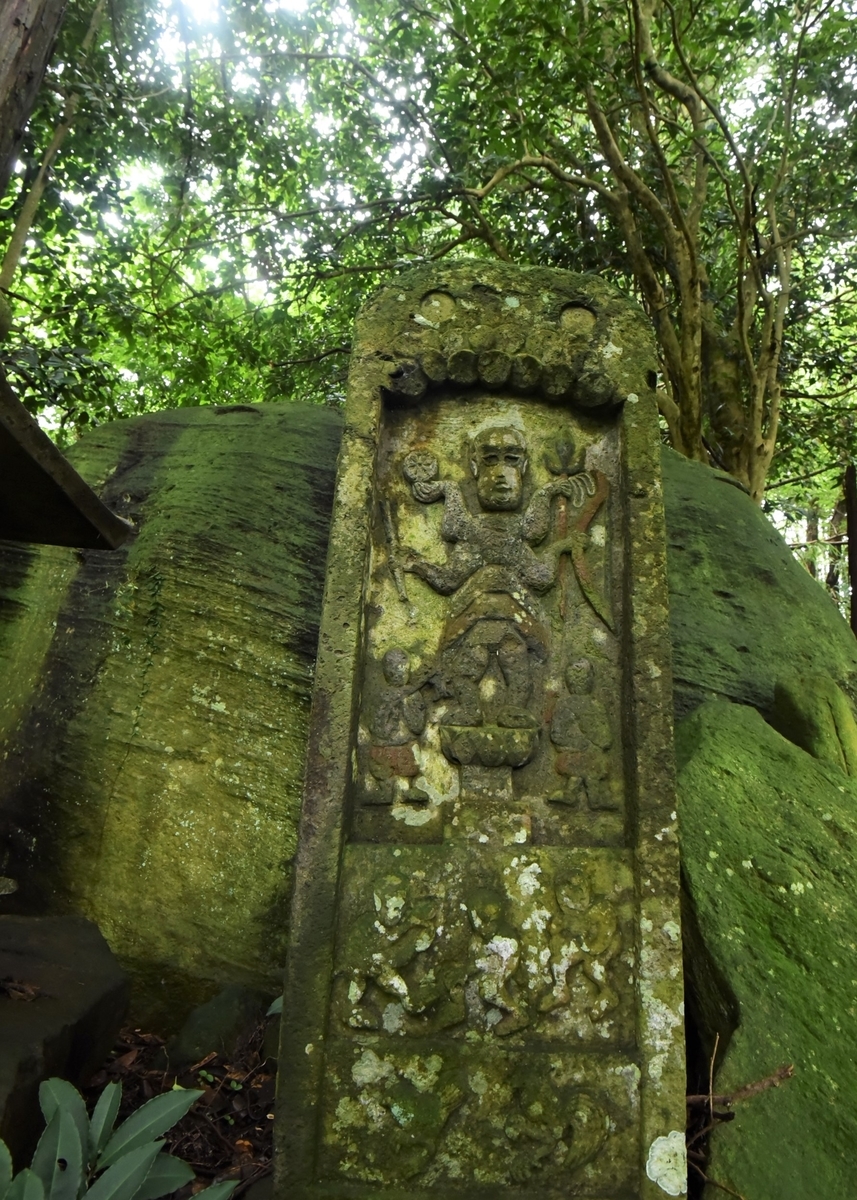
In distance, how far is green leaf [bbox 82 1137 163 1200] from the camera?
84.8 inches

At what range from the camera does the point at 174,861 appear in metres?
3.72

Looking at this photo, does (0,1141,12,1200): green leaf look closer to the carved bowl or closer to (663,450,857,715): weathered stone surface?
the carved bowl

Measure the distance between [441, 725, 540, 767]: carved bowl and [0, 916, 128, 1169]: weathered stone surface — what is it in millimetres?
1539

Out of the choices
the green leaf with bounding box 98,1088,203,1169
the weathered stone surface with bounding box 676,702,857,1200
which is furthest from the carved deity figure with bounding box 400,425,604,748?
the green leaf with bounding box 98,1088,203,1169

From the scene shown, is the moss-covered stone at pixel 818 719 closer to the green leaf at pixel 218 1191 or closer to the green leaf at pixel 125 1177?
the green leaf at pixel 218 1191

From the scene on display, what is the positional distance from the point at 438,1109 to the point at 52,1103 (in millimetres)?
1079

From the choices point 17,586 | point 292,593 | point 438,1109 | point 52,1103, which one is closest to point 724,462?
point 292,593

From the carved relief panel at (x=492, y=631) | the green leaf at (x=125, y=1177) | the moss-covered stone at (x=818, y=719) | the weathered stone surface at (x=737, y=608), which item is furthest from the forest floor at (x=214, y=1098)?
the moss-covered stone at (x=818, y=719)

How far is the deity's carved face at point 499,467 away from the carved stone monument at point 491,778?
0.01m

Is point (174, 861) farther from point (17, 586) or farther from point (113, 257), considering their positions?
point (113, 257)

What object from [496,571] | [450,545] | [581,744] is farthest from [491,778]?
[450,545]

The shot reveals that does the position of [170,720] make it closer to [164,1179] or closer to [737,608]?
[164,1179]

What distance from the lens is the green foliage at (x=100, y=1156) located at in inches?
84.4

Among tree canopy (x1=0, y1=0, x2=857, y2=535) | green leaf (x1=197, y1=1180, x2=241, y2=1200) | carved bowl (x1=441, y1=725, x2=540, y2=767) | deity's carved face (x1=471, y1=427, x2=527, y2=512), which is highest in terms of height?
tree canopy (x1=0, y1=0, x2=857, y2=535)
